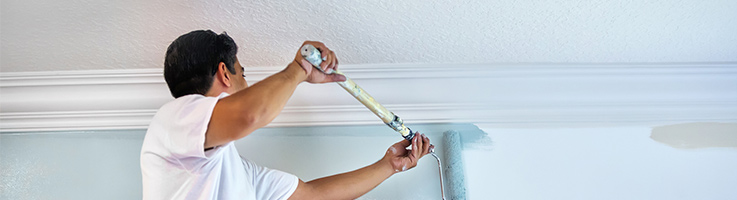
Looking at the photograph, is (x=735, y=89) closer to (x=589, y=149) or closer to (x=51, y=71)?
(x=589, y=149)

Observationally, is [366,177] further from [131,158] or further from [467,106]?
[131,158]

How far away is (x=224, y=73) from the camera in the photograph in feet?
4.04

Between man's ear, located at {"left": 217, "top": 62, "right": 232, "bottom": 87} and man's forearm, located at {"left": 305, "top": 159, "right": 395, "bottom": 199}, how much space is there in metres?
0.38

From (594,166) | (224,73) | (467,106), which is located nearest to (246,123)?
(224,73)

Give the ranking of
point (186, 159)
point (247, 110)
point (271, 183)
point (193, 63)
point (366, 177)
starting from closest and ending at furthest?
point (247, 110) < point (186, 159) < point (193, 63) < point (271, 183) < point (366, 177)

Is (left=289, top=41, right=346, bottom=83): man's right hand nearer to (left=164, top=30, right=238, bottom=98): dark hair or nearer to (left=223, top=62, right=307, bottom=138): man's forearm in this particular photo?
(left=223, top=62, right=307, bottom=138): man's forearm

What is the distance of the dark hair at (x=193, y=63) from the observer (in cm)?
120

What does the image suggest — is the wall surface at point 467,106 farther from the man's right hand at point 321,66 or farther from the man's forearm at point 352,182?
the man's right hand at point 321,66

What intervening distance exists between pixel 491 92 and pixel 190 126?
3.33 ft

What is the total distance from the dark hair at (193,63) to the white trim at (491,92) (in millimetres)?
505

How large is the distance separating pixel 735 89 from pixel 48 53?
1.99m

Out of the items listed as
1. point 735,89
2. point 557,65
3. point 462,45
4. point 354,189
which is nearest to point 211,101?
point 354,189

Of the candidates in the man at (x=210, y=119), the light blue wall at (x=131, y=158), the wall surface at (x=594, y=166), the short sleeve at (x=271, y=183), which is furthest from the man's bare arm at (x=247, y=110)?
the wall surface at (x=594, y=166)

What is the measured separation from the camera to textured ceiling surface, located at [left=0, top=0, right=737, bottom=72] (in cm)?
141
